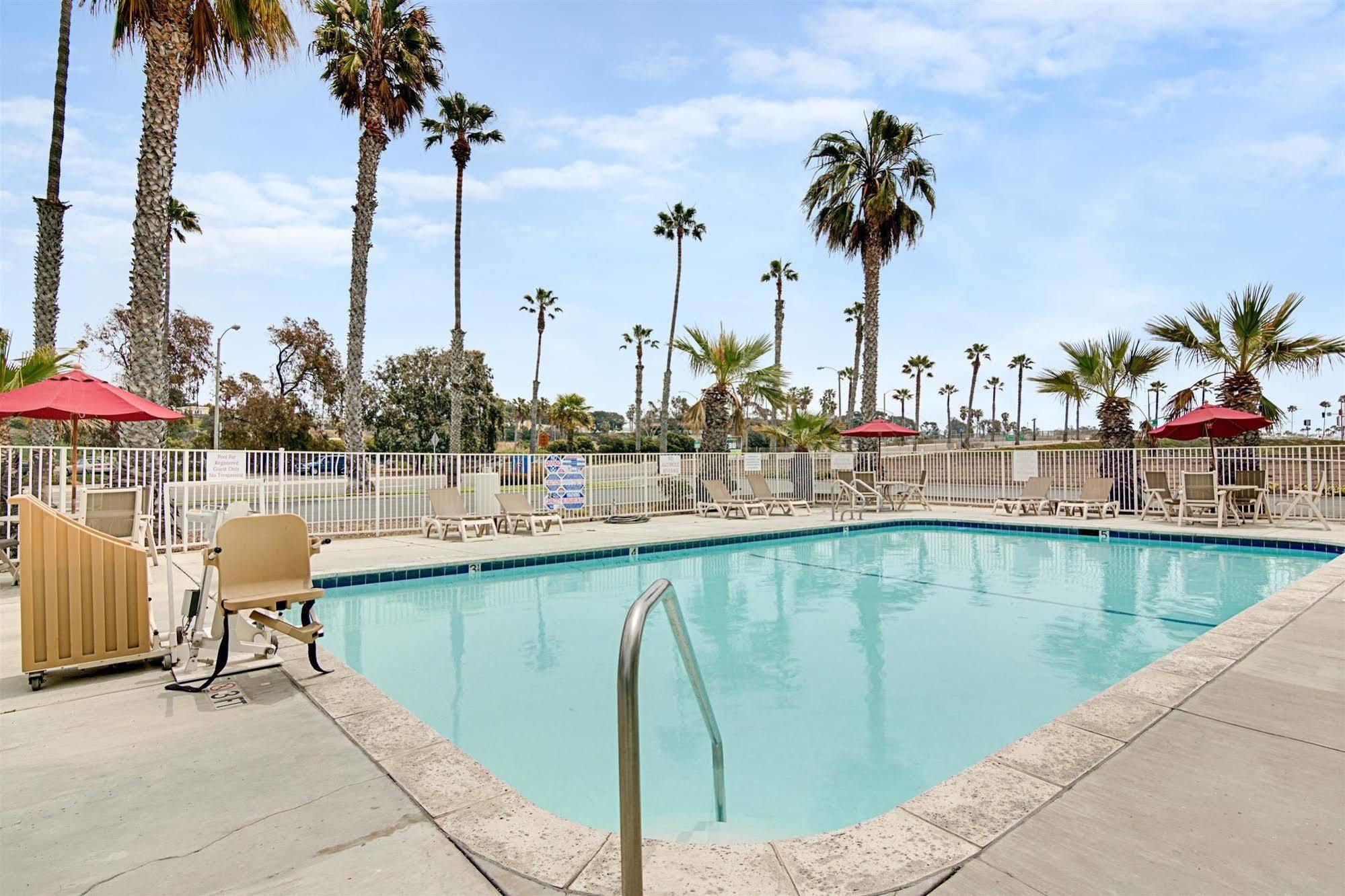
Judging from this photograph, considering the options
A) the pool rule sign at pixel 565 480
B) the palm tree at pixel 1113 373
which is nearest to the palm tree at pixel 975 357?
the palm tree at pixel 1113 373

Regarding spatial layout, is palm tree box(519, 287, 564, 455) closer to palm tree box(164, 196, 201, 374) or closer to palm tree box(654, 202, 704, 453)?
palm tree box(654, 202, 704, 453)

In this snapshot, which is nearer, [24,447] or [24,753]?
[24,753]

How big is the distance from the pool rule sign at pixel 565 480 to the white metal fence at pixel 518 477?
2cm

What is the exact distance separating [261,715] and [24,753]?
877mm

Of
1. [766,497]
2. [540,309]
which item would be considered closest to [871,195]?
[766,497]

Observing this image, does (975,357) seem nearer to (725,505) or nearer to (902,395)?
(902,395)

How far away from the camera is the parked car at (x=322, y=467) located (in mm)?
10922

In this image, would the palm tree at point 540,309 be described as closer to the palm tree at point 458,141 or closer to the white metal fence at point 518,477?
the palm tree at point 458,141

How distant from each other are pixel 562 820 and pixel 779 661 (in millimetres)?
3387

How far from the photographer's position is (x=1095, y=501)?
557 inches

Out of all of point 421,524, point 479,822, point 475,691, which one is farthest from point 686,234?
point 479,822

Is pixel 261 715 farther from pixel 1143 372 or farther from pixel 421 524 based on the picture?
pixel 1143 372

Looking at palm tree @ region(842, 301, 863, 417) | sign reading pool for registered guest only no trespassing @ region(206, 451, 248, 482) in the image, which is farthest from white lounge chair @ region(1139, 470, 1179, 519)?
palm tree @ region(842, 301, 863, 417)

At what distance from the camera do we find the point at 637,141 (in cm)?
1296
